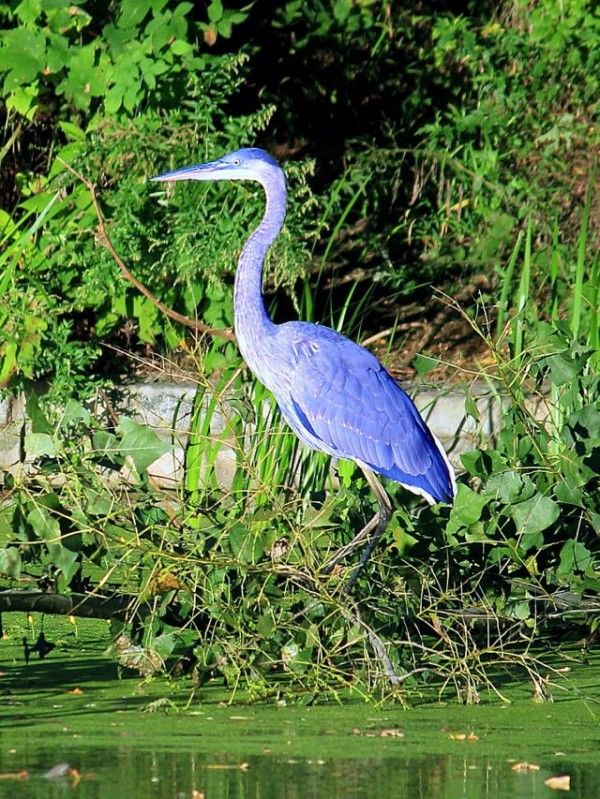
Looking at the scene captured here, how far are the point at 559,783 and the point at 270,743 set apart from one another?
2.56ft

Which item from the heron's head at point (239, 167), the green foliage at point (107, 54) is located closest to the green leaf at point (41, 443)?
the heron's head at point (239, 167)

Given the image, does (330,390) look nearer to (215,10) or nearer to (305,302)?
(305,302)

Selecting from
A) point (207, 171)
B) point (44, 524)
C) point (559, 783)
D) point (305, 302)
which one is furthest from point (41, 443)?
point (305, 302)

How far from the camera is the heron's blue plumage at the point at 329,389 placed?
5.79m

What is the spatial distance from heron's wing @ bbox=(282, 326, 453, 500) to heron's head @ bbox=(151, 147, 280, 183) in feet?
2.13

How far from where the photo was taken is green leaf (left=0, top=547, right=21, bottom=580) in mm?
4656

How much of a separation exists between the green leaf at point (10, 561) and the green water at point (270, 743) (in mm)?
357

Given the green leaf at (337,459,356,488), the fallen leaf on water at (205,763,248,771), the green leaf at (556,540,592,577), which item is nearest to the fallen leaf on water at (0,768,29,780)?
the fallen leaf on water at (205,763,248,771)

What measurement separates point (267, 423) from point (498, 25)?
368cm

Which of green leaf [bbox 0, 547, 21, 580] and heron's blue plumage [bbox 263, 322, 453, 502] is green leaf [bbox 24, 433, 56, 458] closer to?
green leaf [bbox 0, 547, 21, 580]

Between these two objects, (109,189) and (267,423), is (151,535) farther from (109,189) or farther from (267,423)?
(109,189)

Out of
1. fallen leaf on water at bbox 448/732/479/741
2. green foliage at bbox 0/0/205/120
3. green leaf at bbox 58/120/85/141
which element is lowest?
fallen leaf on water at bbox 448/732/479/741

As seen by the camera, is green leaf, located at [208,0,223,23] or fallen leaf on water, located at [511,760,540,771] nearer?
fallen leaf on water, located at [511,760,540,771]

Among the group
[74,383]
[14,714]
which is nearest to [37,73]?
[74,383]
